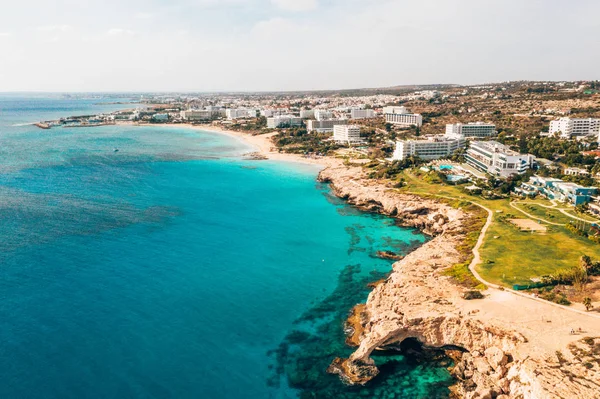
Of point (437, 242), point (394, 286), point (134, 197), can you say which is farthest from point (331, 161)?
point (394, 286)

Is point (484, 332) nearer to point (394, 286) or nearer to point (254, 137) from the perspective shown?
point (394, 286)

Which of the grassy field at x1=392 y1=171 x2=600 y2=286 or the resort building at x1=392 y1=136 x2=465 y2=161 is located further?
the resort building at x1=392 y1=136 x2=465 y2=161

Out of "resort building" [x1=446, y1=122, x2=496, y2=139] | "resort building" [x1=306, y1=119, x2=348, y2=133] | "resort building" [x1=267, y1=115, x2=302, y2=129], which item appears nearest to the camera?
"resort building" [x1=446, y1=122, x2=496, y2=139]

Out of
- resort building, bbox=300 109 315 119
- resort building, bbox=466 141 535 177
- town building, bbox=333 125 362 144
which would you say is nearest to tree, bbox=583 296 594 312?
resort building, bbox=466 141 535 177

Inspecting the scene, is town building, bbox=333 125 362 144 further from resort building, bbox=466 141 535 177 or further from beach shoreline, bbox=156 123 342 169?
resort building, bbox=466 141 535 177

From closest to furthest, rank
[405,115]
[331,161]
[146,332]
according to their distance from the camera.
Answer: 1. [146,332]
2. [331,161]
3. [405,115]

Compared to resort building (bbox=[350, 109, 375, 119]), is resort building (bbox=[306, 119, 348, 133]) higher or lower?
lower

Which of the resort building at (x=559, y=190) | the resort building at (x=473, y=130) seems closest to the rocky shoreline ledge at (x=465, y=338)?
the resort building at (x=559, y=190)
